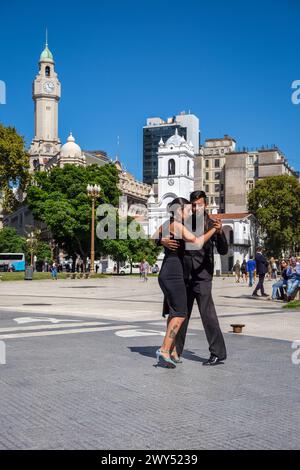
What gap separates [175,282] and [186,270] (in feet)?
0.89

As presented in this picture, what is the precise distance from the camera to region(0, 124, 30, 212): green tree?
49.5 meters

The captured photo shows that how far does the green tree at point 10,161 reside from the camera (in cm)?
4950

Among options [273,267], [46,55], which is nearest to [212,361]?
[273,267]

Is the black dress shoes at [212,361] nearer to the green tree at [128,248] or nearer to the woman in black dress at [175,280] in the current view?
the woman in black dress at [175,280]

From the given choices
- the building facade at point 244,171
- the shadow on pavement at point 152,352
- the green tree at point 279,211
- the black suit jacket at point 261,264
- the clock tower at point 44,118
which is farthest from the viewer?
the clock tower at point 44,118

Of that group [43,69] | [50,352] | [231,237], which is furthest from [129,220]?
[43,69]

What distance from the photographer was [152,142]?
190m

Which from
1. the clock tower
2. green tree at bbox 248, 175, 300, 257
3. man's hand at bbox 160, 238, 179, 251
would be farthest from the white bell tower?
man's hand at bbox 160, 238, 179, 251

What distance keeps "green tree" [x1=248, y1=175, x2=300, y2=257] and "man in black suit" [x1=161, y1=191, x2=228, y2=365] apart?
75423 mm

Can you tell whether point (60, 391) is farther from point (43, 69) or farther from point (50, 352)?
point (43, 69)

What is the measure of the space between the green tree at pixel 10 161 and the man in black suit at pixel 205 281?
43.5 meters

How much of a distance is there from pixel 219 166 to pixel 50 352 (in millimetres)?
110411

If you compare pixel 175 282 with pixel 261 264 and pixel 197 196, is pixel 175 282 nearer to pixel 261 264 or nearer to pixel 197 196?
pixel 197 196

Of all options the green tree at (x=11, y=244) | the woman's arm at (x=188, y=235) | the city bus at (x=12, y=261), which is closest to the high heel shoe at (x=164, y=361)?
the woman's arm at (x=188, y=235)
